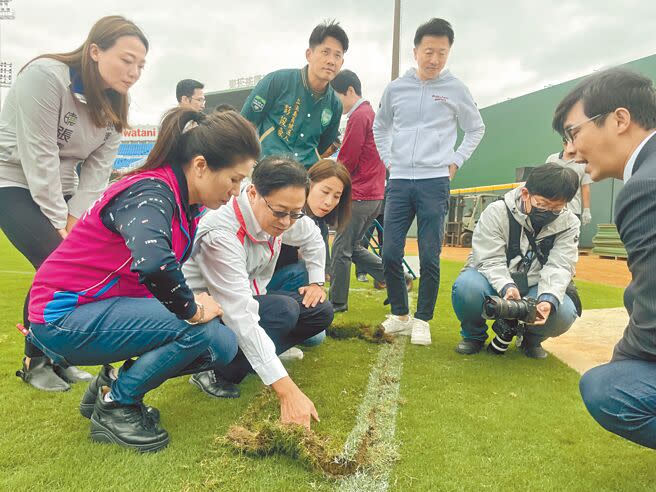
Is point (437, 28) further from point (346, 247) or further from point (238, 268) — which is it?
point (238, 268)

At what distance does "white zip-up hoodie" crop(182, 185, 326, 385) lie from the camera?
1.94 metres

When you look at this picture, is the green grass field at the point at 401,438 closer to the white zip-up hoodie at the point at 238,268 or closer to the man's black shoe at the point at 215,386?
the man's black shoe at the point at 215,386

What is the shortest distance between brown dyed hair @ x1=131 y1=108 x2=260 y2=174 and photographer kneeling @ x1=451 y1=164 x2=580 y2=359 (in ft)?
5.88

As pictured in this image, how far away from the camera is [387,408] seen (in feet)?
7.04

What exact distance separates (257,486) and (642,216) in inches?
55.2

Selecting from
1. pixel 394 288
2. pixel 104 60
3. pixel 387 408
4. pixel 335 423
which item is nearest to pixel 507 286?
pixel 394 288

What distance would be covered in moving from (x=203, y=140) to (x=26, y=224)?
43.9 inches

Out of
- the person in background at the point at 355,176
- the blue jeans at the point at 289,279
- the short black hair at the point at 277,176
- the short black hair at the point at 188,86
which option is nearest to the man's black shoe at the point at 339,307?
the person in background at the point at 355,176

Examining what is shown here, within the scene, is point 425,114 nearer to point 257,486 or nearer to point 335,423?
point 335,423

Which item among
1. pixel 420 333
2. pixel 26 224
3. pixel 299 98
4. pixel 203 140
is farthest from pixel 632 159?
pixel 26 224

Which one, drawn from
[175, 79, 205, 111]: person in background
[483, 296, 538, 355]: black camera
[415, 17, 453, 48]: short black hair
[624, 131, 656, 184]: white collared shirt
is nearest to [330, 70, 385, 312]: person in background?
[415, 17, 453, 48]: short black hair

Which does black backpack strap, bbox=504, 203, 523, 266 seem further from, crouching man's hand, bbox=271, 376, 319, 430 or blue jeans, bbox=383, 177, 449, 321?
crouching man's hand, bbox=271, 376, 319, 430

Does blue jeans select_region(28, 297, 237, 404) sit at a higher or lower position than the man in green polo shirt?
lower

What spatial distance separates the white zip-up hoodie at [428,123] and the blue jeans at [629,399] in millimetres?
1995
